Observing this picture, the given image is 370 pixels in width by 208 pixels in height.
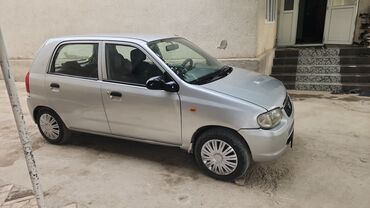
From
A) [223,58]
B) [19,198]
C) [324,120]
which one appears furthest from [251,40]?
[19,198]

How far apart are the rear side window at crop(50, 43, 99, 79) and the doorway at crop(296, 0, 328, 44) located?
7.67 metres

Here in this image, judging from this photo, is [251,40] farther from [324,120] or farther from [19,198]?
[19,198]

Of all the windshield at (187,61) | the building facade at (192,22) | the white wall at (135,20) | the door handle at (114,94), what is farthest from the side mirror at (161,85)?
the white wall at (135,20)

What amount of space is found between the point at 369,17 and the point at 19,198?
28.4 ft

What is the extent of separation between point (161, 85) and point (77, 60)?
4.63 feet

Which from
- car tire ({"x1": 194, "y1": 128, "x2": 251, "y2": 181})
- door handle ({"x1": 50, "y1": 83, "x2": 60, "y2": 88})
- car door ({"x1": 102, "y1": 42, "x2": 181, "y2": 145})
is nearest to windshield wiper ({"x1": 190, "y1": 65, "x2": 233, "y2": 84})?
car door ({"x1": 102, "y1": 42, "x2": 181, "y2": 145})

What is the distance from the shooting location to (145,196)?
308 centimetres

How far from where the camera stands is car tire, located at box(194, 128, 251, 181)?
3104mm

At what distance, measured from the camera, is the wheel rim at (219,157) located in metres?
3.15

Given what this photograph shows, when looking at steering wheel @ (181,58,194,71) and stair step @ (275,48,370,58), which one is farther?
stair step @ (275,48,370,58)

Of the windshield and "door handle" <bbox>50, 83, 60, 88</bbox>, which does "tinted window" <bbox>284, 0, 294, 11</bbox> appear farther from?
"door handle" <bbox>50, 83, 60, 88</bbox>

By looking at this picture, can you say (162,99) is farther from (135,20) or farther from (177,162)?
(135,20)

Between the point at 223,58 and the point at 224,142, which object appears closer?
the point at 224,142

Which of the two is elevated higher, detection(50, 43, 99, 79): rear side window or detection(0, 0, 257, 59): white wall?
detection(0, 0, 257, 59): white wall
